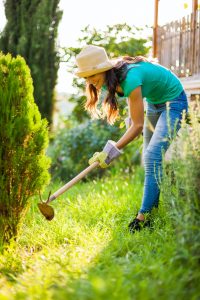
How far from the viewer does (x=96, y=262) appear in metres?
3.34

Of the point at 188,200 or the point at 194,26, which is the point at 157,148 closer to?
the point at 188,200

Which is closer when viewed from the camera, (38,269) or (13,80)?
(38,269)

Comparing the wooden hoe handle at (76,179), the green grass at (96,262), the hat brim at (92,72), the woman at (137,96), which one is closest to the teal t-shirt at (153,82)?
the woman at (137,96)

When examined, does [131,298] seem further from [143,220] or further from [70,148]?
[70,148]

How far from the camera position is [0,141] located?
406 cm

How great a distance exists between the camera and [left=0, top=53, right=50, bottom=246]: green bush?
404 cm

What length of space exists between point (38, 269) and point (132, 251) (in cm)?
76

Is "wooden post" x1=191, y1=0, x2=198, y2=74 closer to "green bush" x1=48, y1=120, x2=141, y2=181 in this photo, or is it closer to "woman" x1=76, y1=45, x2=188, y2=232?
"green bush" x1=48, y1=120, x2=141, y2=181

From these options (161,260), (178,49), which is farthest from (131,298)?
(178,49)

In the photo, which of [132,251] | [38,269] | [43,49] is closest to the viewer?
[38,269]

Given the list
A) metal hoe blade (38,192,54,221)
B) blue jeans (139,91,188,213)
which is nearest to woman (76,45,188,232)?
blue jeans (139,91,188,213)

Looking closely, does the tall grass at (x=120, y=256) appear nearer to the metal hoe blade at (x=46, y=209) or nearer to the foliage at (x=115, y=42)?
the metal hoe blade at (x=46, y=209)

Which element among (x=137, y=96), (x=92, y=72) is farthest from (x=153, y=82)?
(x=92, y=72)

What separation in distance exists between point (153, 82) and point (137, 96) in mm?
305
